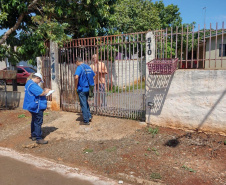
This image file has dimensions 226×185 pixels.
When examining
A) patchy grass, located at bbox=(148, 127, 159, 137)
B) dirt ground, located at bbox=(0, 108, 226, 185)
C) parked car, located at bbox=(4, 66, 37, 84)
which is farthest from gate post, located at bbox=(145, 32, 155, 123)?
parked car, located at bbox=(4, 66, 37, 84)

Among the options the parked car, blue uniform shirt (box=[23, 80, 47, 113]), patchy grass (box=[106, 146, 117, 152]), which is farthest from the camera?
the parked car

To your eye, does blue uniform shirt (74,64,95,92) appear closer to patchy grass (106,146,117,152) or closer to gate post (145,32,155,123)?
gate post (145,32,155,123)

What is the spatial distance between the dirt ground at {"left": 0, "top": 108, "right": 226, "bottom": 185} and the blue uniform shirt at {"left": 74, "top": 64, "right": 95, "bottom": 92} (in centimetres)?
102

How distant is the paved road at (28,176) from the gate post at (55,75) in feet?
10.9

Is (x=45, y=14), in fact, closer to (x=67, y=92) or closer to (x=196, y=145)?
(x=67, y=92)

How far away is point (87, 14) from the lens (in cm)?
759

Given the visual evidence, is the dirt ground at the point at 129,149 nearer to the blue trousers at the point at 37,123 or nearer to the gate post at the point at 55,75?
the blue trousers at the point at 37,123

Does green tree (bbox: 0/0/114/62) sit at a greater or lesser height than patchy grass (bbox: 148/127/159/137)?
greater

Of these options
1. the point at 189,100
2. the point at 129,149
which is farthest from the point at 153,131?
the point at 189,100

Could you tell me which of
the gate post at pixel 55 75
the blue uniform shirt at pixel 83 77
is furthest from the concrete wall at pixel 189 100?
the gate post at pixel 55 75

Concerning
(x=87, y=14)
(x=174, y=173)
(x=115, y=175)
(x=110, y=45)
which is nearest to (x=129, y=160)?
(x=115, y=175)

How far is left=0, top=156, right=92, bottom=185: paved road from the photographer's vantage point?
143 inches

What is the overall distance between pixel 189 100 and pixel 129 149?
69.6 inches

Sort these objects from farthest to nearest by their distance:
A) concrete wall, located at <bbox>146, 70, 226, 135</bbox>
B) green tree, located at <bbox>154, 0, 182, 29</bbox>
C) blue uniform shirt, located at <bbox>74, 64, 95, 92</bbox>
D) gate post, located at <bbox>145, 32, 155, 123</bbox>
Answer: green tree, located at <bbox>154, 0, 182, 29</bbox> → blue uniform shirt, located at <bbox>74, 64, 95, 92</bbox> → gate post, located at <bbox>145, 32, 155, 123</bbox> → concrete wall, located at <bbox>146, 70, 226, 135</bbox>
